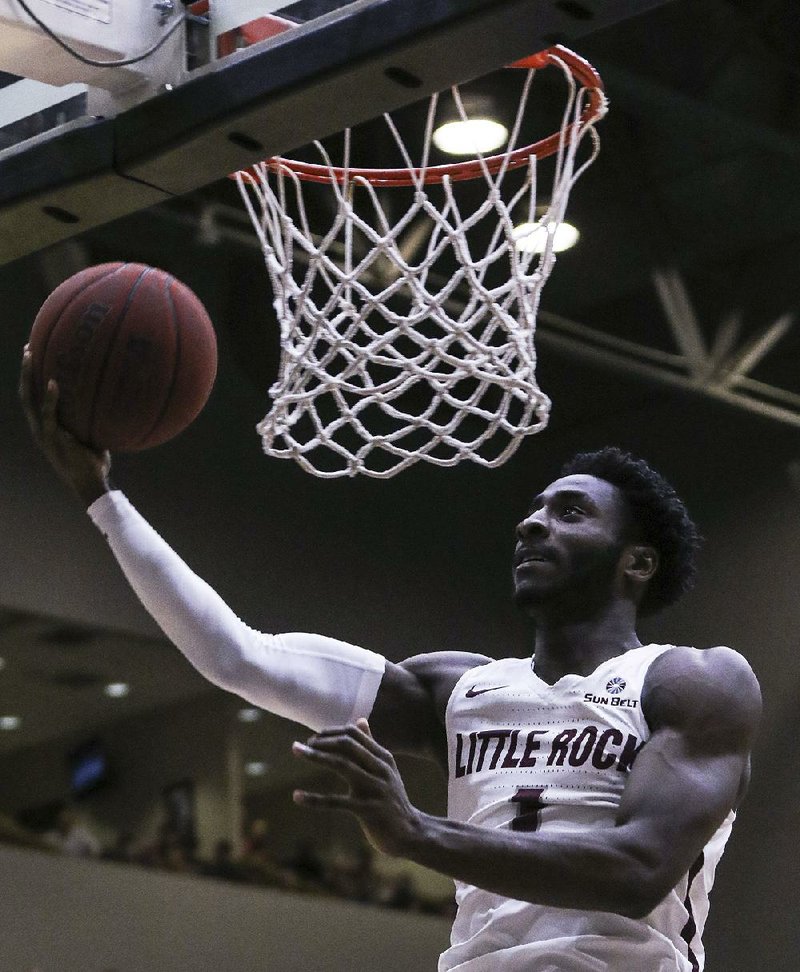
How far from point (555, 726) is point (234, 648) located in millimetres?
620

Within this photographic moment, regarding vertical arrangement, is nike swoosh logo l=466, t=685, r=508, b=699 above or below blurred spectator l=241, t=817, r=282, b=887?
above

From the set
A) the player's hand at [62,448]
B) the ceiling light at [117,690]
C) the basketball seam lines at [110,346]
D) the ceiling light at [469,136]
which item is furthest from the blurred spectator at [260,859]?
the basketball seam lines at [110,346]

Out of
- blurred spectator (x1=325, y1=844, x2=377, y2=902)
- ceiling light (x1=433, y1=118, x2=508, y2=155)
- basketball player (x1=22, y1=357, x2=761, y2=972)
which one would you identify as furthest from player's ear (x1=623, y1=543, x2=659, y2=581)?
blurred spectator (x1=325, y1=844, x2=377, y2=902)

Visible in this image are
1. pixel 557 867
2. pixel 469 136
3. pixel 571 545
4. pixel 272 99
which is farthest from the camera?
pixel 469 136

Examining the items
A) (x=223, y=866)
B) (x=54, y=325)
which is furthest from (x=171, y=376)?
(x=223, y=866)

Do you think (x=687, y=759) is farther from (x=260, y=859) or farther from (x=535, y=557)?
(x=260, y=859)

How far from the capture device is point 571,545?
134 inches

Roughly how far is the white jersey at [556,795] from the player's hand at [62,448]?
2.61 ft

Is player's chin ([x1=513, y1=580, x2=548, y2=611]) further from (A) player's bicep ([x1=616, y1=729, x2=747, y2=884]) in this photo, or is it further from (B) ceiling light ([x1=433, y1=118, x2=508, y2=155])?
(B) ceiling light ([x1=433, y1=118, x2=508, y2=155])

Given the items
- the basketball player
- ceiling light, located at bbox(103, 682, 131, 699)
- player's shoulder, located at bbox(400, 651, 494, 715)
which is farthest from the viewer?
ceiling light, located at bbox(103, 682, 131, 699)

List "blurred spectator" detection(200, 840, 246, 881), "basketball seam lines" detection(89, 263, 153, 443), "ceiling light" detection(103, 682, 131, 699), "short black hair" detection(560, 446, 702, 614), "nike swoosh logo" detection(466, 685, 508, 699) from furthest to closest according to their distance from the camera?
"blurred spectator" detection(200, 840, 246, 881) < "ceiling light" detection(103, 682, 131, 699) < "short black hair" detection(560, 446, 702, 614) < "nike swoosh logo" detection(466, 685, 508, 699) < "basketball seam lines" detection(89, 263, 153, 443)

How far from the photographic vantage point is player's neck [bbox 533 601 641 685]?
331 cm

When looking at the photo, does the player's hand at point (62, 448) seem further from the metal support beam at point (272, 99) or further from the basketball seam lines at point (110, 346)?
the metal support beam at point (272, 99)

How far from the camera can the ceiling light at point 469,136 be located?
17.3ft
